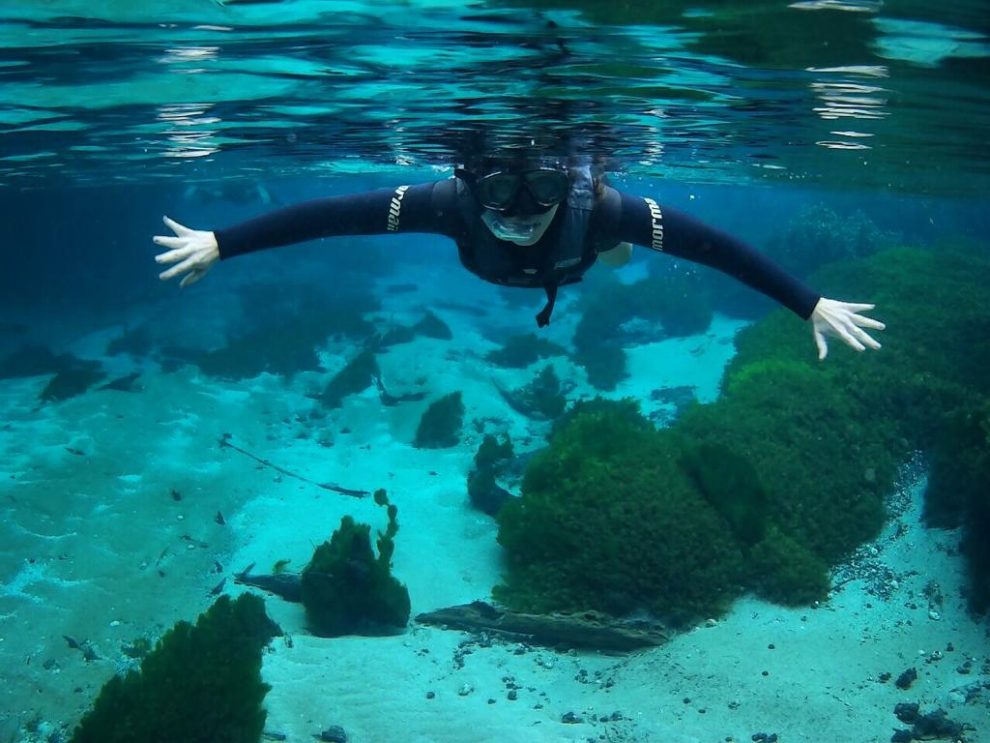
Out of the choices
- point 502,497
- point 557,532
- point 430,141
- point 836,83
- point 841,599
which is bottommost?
point 502,497

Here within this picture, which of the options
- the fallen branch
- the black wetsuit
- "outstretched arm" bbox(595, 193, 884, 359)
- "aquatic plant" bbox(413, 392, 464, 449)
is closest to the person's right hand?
the black wetsuit

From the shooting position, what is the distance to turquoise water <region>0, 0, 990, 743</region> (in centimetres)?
719

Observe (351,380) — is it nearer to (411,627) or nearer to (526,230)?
(411,627)

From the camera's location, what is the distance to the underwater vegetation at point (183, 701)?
5.91 meters

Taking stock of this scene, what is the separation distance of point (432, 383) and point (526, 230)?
14435mm

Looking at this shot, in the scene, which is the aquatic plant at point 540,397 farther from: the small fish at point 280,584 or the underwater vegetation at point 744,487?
the small fish at point 280,584

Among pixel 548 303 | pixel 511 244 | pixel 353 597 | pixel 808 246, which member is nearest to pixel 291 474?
pixel 353 597

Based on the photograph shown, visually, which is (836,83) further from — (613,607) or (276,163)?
(276,163)

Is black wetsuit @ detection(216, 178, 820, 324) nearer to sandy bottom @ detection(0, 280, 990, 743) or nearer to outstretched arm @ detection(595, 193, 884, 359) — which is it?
outstretched arm @ detection(595, 193, 884, 359)

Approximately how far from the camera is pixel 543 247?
5395mm

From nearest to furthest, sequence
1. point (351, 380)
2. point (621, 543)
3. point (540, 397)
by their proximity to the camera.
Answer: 1. point (621, 543)
2. point (540, 397)
3. point (351, 380)

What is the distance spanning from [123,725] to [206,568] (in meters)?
4.81

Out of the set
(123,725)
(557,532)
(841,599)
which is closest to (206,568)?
(123,725)

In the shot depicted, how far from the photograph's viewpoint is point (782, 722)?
21.7 feet
